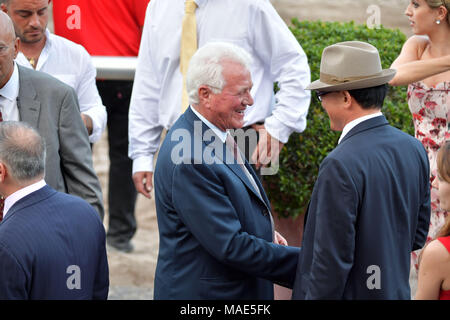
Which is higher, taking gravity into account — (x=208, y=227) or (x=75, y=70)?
(x=75, y=70)

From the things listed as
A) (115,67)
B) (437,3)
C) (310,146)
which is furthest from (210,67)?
(115,67)

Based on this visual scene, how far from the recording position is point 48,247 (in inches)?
126

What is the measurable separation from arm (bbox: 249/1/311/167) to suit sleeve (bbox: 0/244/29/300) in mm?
2103

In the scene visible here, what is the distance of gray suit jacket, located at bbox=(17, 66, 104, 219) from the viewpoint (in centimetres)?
405

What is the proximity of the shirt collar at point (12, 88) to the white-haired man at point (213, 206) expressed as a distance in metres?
0.91

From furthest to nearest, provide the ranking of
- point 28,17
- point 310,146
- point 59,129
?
point 310,146
point 28,17
point 59,129

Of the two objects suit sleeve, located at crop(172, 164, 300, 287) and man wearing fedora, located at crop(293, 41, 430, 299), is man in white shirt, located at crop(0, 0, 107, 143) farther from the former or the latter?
man wearing fedora, located at crop(293, 41, 430, 299)

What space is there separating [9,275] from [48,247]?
0.19m

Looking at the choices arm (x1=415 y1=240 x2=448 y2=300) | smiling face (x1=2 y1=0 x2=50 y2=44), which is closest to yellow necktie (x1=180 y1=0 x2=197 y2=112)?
smiling face (x1=2 y1=0 x2=50 y2=44)

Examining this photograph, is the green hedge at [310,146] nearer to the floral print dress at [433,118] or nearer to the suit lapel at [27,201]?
the floral print dress at [433,118]

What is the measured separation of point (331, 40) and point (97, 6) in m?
1.76

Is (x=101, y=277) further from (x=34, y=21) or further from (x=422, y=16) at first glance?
(x=422, y=16)

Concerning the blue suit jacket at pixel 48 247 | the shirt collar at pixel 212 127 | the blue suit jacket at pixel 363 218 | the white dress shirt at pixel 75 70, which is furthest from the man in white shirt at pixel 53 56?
the blue suit jacket at pixel 363 218
